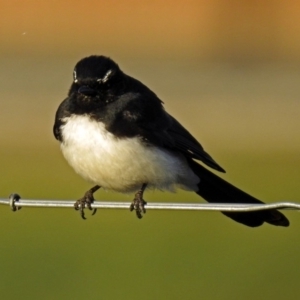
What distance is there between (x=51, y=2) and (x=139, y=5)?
244 centimetres

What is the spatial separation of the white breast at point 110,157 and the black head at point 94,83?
6.4 inches

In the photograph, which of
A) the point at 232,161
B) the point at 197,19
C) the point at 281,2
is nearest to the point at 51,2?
the point at 197,19

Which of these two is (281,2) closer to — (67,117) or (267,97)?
(267,97)

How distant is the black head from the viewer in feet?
23.6

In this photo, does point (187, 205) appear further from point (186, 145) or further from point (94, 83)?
point (186, 145)

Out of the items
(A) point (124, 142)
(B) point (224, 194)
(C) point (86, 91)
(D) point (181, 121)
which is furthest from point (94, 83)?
(D) point (181, 121)

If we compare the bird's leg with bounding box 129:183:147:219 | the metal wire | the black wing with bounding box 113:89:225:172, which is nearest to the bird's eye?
the black wing with bounding box 113:89:225:172

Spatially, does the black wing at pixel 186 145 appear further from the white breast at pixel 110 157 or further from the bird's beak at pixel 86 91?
the bird's beak at pixel 86 91

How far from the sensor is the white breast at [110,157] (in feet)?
22.9

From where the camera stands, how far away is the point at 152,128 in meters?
7.42

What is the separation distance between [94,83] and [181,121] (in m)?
13.1

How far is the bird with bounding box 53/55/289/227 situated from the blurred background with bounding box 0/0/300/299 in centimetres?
417

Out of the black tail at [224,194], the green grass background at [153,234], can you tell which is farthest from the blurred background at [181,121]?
the black tail at [224,194]

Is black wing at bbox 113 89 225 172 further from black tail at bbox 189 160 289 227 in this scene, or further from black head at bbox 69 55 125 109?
black tail at bbox 189 160 289 227
